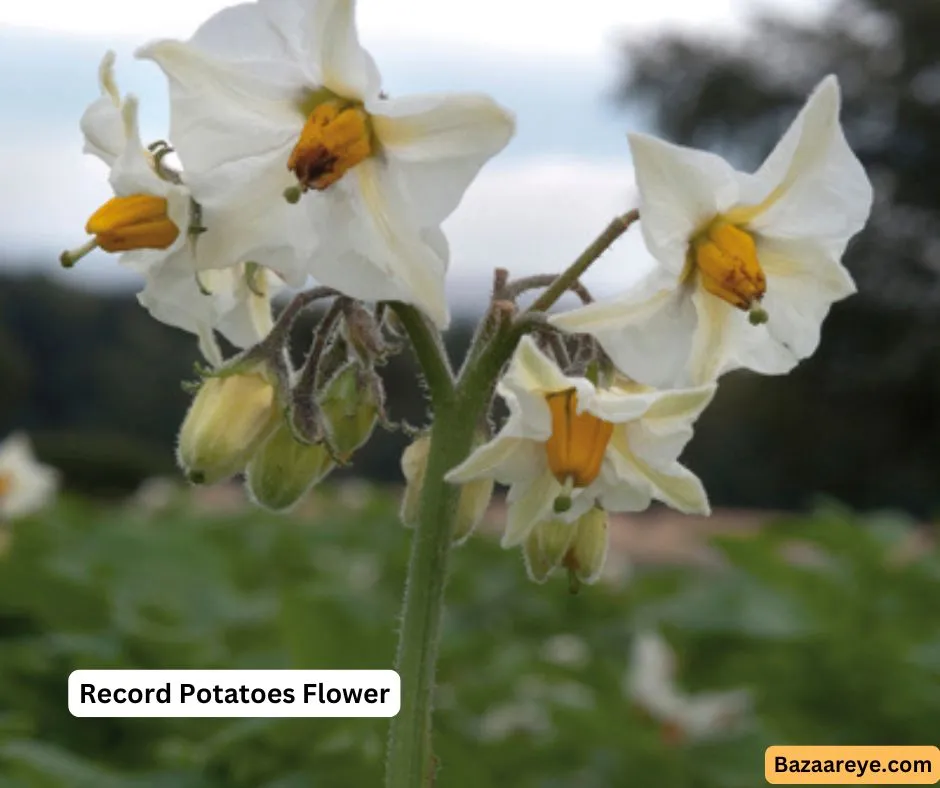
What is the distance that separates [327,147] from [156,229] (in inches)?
8.2

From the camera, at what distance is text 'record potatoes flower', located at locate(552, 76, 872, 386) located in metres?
1.50

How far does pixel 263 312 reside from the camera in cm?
180

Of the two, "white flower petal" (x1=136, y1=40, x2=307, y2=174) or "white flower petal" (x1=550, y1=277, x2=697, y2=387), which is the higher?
"white flower petal" (x1=136, y1=40, x2=307, y2=174)

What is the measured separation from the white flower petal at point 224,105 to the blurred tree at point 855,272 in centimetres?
3103

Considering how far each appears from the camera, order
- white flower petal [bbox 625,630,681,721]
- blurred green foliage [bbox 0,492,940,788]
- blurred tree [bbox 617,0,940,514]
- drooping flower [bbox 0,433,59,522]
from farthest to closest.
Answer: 1. blurred tree [bbox 617,0,940,514]
2. drooping flower [bbox 0,433,59,522]
3. white flower petal [bbox 625,630,681,721]
4. blurred green foliage [bbox 0,492,940,788]

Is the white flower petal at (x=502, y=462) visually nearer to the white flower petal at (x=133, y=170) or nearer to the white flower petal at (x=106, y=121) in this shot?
the white flower petal at (x=133, y=170)

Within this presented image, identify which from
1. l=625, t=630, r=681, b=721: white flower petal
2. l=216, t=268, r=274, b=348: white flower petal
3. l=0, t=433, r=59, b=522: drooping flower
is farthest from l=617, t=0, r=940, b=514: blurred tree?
l=216, t=268, r=274, b=348: white flower petal

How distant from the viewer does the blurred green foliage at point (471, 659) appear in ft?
9.28

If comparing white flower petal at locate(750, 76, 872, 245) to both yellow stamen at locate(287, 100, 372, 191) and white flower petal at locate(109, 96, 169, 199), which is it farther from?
white flower petal at locate(109, 96, 169, 199)

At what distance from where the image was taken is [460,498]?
157cm

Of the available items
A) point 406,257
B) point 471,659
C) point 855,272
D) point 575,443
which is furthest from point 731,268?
point 855,272

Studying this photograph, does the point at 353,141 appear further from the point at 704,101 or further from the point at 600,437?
the point at 704,101

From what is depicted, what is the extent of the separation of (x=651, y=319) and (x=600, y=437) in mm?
141

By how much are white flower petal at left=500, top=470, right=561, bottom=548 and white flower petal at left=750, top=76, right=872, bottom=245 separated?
381mm
